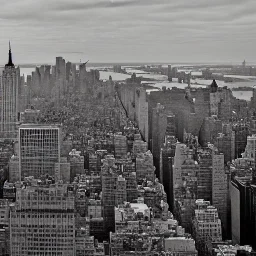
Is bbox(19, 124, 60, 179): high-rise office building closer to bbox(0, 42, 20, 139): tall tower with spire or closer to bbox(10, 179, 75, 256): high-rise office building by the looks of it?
bbox(0, 42, 20, 139): tall tower with spire

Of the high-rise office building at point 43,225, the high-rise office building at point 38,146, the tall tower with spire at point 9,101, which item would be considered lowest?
the high-rise office building at point 43,225

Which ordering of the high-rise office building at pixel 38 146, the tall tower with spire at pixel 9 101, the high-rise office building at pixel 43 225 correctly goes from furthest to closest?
the tall tower with spire at pixel 9 101 → the high-rise office building at pixel 38 146 → the high-rise office building at pixel 43 225

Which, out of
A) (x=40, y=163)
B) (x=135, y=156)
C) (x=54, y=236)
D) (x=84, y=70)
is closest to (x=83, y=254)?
(x=54, y=236)

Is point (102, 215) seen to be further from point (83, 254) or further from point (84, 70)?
point (84, 70)

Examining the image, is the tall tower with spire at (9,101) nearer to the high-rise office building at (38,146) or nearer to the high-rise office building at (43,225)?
the high-rise office building at (38,146)

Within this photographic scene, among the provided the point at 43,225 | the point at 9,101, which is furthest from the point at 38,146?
the point at 43,225

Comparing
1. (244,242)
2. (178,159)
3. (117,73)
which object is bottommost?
(244,242)

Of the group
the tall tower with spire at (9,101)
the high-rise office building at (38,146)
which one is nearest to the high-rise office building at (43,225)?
the high-rise office building at (38,146)
